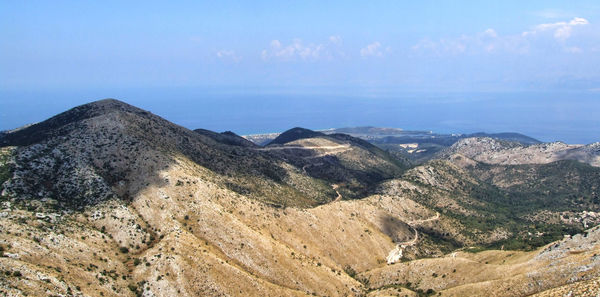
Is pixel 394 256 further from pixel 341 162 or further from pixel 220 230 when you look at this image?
pixel 341 162

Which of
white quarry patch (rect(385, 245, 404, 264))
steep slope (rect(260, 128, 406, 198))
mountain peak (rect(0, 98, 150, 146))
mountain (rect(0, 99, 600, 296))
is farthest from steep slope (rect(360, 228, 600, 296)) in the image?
mountain peak (rect(0, 98, 150, 146))

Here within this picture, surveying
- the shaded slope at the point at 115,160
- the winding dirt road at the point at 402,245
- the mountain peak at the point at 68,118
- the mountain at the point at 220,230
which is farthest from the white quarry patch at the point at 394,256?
the mountain peak at the point at 68,118

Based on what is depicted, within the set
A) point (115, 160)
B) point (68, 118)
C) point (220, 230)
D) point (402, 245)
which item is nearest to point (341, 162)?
point (402, 245)

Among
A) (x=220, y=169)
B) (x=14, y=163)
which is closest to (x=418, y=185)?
(x=220, y=169)

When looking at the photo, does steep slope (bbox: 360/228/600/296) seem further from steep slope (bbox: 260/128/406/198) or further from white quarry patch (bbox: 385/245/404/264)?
steep slope (bbox: 260/128/406/198)

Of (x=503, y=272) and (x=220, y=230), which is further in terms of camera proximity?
(x=220, y=230)

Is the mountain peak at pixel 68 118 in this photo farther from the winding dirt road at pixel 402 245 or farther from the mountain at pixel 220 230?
the winding dirt road at pixel 402 245

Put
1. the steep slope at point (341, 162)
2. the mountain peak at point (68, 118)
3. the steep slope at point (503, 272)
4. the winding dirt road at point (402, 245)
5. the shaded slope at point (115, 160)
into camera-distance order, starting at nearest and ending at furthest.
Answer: the steep slope at point (503, 272) < the shaded slope at point (115, 160) < the winding dirt road at point (402, 245) < the mountain peak at point (68, 118) < the steep slope at point (341, 162)

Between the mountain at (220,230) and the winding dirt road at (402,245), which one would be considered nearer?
the mountain at (220,230)
